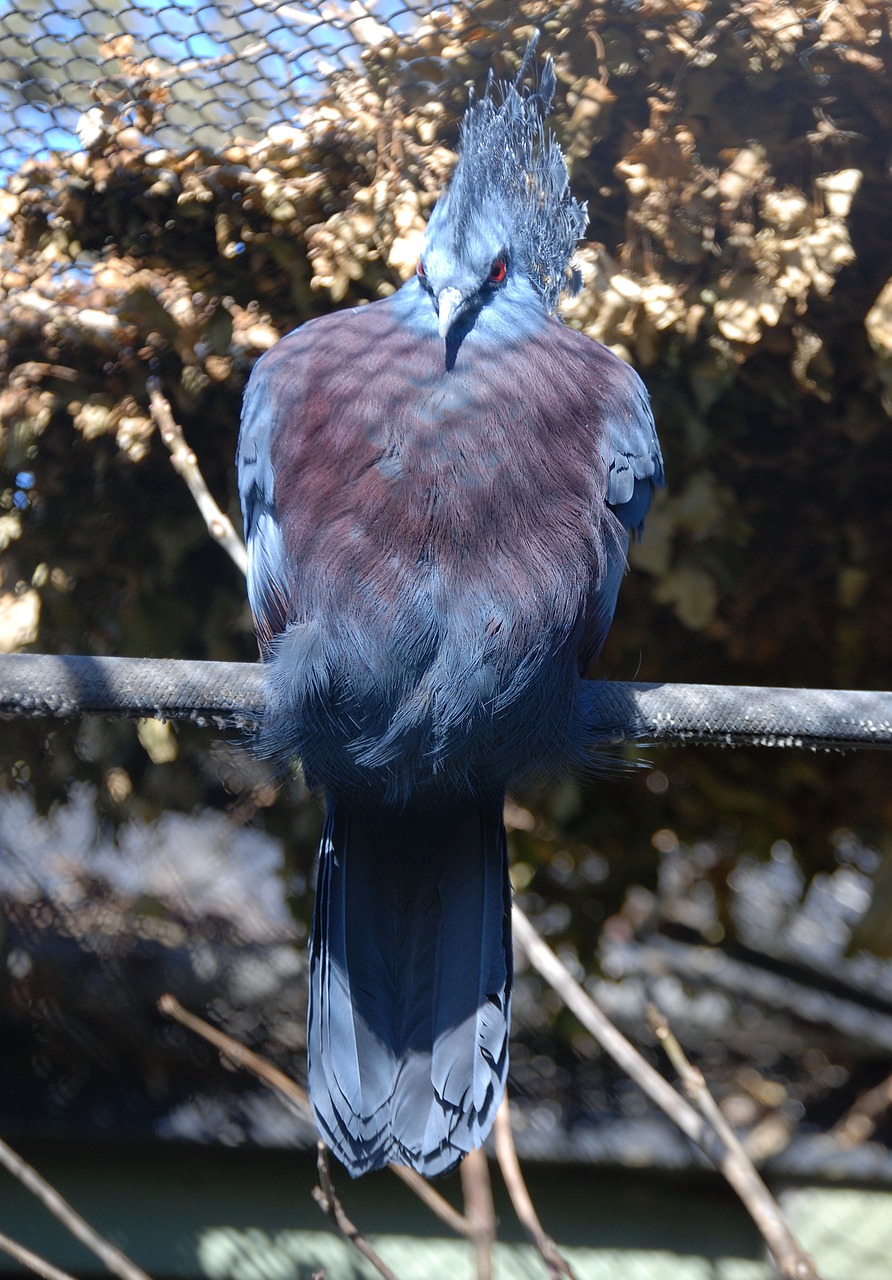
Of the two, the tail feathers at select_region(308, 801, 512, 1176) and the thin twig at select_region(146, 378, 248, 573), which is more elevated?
the thin twig at select_region(146, 378, 248, 573)

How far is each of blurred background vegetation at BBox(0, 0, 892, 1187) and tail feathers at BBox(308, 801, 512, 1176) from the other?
1.55 ft

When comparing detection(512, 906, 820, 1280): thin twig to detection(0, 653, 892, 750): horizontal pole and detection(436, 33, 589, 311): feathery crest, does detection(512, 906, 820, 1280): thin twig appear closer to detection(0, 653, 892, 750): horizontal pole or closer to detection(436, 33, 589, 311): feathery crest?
detection(0, 653, 892, 750): horizontal pole

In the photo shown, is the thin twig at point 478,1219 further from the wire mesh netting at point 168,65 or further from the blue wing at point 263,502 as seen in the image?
the wire mesh netting at point 168,65

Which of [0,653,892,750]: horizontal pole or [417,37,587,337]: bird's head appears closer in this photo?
[0,653,892,750]: horizontal pole

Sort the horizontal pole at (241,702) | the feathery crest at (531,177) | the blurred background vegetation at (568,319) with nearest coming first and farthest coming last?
the horizontal pole at (241,702), the feathery crest at (531,177), the blurred background vegetation at (568,319)

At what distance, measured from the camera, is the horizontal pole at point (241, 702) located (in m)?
1.23

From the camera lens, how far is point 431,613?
131cm

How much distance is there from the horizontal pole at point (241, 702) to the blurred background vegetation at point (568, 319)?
1.88ft

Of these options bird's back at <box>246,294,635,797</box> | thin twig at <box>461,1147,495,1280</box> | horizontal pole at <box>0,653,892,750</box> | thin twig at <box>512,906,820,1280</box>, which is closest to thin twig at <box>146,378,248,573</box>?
bird's back at <box>246,294,635,797</box>

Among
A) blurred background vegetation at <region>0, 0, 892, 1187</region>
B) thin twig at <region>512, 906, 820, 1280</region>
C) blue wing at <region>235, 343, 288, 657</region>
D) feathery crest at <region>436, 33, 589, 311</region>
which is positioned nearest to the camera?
thin twig at <region>512, 906, 820, 1280</region>

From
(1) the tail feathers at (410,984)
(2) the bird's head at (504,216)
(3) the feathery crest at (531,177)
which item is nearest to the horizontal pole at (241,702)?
(1) the tail feathers at (410,984)

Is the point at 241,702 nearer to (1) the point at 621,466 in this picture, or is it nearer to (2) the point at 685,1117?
(1) the point at 621,466

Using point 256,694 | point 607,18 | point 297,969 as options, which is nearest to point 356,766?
point 256,694

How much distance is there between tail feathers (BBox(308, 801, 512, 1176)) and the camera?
4.25ft
